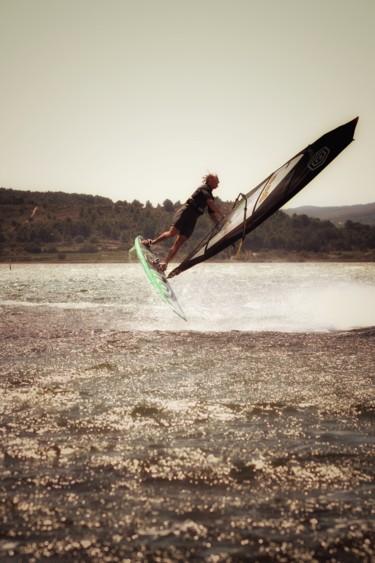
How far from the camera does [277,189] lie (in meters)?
11.6

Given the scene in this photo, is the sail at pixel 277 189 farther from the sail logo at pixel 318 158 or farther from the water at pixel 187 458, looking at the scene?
the water at pixel 187 458

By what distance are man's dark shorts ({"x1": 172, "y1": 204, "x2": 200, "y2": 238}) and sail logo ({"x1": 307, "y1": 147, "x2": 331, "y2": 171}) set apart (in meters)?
3.18

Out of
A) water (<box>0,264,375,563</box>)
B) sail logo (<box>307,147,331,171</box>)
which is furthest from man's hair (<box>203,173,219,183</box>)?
water (<box>0,264,375,563</box>)

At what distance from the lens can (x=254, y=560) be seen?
146 inches

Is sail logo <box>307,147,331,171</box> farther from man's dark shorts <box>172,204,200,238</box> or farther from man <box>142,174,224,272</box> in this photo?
man's dark shorts <box>172,204,200,238</box>

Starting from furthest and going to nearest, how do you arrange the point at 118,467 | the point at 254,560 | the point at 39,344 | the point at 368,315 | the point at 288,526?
1. the point at 368,315
2. the point at 39,344
3. the point at 118,467
4. the point at 288,526
5. the point at 254,560

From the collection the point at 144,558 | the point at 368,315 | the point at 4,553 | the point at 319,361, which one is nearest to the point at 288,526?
the point at 144,558

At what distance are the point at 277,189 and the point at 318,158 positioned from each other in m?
1.24

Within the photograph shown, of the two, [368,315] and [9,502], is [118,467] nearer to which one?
[9,502]

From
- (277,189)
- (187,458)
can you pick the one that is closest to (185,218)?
(277,189)

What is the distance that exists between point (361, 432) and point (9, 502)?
4.65 meters

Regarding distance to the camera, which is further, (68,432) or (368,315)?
(368,315)

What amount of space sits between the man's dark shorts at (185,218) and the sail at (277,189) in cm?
70

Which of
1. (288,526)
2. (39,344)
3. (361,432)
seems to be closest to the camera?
(288,526)
